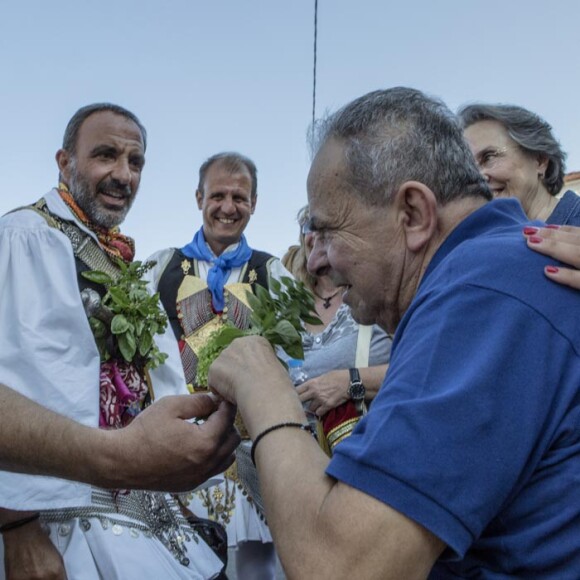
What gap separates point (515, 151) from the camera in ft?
12.0

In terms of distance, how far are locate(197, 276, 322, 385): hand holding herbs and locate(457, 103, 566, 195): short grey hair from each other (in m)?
1.74

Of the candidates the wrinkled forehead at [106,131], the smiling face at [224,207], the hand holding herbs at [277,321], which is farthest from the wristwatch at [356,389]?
the smiling face at [224,207]

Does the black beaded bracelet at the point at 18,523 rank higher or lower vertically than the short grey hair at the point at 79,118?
lower

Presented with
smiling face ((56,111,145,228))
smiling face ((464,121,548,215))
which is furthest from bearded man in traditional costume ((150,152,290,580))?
smiling face ((464,121,548,215))

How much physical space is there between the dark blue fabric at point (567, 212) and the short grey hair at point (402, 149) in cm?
174

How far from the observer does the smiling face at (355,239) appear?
161cm

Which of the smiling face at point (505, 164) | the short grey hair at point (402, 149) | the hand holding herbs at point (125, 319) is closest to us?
the short grey hair at point (402, 149)

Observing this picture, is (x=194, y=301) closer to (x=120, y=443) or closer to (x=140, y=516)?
(x=140, y=516)

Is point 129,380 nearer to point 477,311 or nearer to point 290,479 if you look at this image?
point 290,479

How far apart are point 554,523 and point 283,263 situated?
3632 mm

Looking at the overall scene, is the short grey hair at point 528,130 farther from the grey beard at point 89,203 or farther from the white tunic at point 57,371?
the white tunic at point 57,371

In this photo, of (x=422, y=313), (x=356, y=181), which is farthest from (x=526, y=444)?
(x=356, y=181)

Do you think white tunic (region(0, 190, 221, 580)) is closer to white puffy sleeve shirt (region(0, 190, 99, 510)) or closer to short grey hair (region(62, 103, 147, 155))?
white puffy sleeve shirt (region(0, 190, 99, 510))

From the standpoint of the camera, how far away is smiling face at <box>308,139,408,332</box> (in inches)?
63.3
